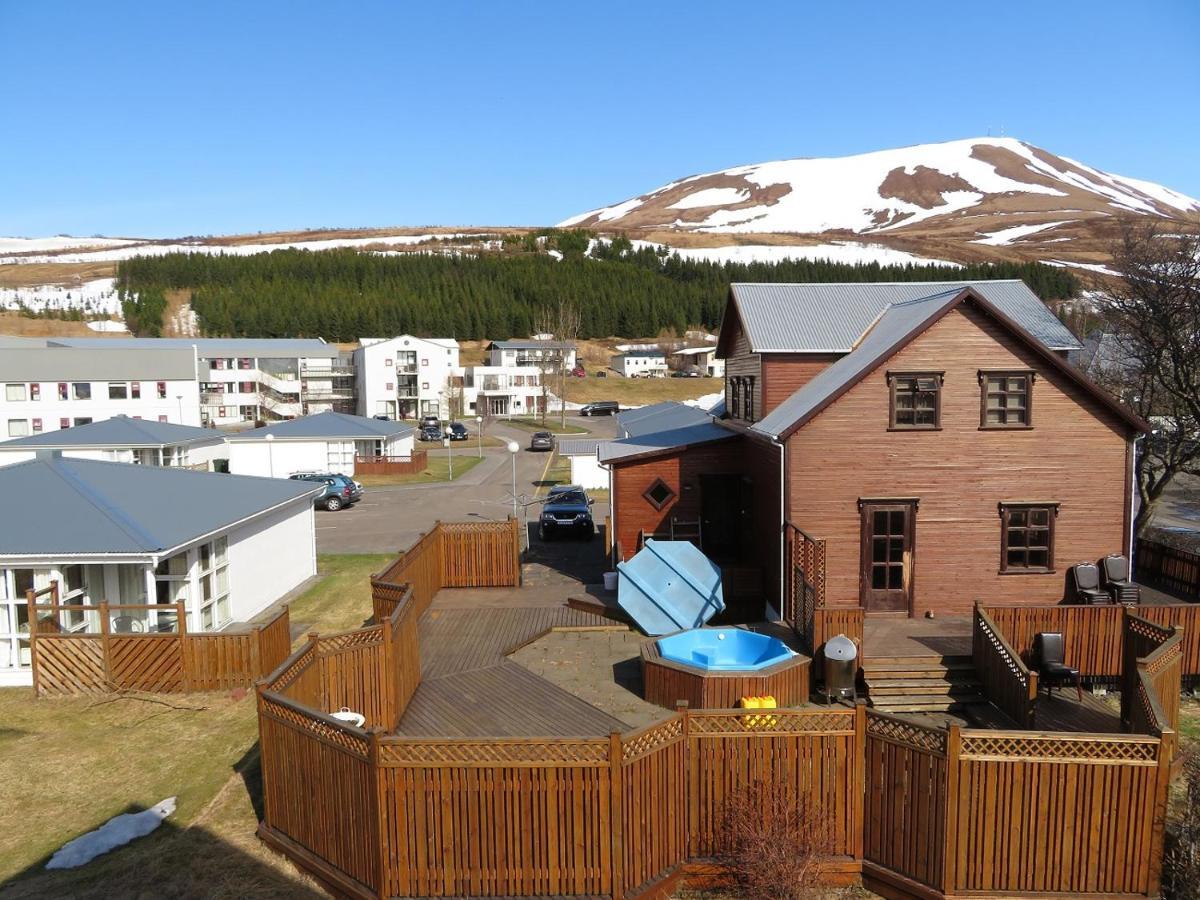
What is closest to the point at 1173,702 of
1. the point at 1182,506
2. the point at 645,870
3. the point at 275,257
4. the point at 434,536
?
the point at 645,870

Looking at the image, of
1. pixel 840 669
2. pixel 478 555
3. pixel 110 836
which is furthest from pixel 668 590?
pixel 110 836

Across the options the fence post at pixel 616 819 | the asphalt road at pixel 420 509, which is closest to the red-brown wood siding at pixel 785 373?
the asphalt road at pixel 420 509

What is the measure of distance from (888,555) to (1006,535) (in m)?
2.48

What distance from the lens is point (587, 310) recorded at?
14938cm

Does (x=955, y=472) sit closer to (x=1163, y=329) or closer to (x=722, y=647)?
(x=722, y=647)

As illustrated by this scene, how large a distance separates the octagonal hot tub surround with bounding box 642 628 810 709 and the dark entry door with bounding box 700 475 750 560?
646 centimetres

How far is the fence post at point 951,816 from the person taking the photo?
827 centimetres

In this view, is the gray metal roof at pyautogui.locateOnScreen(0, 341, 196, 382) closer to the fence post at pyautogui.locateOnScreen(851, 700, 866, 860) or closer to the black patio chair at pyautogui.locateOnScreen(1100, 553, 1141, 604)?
the black patio chair at pyautogui.locateOnScreen(1100, 553, 1141, 604)

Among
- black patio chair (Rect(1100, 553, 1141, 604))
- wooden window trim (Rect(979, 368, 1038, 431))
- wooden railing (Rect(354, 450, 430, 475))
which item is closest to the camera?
black patio chair (Rect(1100, 553, 1141, 604))

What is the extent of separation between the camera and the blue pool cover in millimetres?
16656

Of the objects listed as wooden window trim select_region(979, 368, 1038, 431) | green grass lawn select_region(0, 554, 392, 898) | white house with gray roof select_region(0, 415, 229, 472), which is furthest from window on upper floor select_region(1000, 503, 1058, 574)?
white house with gray roof select_region(0, 415, 229, 472)

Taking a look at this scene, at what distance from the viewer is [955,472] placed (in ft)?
55.0

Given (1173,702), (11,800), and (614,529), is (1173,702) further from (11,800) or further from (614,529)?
(11,800)

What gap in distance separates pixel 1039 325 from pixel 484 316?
124 m
